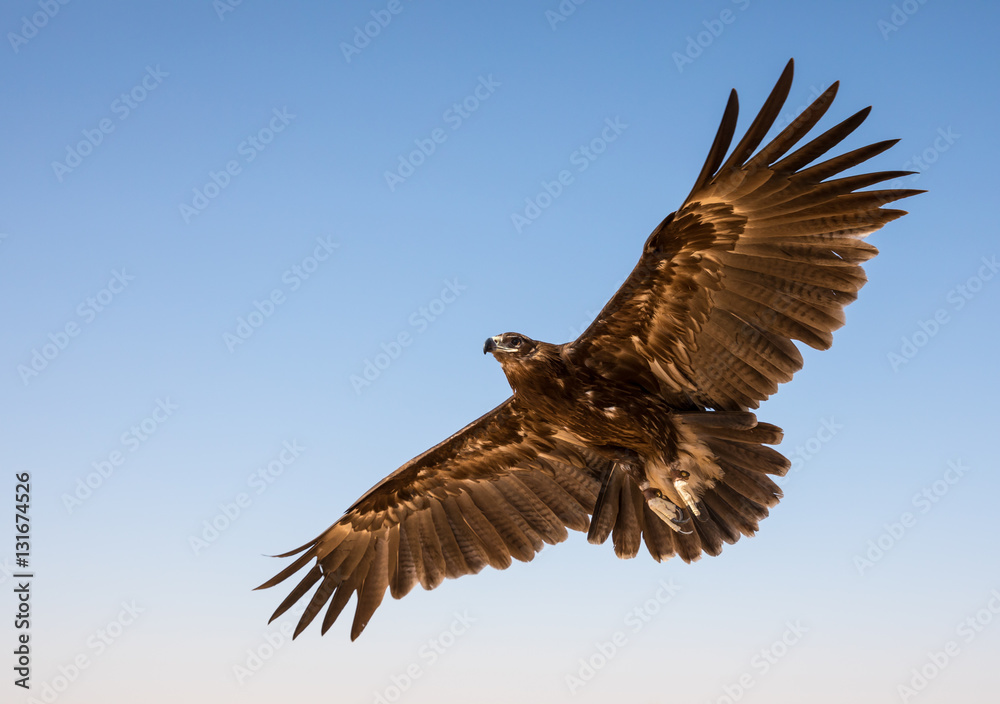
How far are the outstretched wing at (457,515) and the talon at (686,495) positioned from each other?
95cm

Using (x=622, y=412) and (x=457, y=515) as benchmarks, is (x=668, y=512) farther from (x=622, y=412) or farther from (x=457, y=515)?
(x=457, y=515)

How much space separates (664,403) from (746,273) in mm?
1323

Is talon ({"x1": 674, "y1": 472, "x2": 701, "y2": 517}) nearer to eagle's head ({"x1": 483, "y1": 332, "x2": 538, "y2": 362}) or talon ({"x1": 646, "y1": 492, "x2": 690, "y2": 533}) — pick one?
talon ({"x1": 646, "y1": 492, "x2": 690, "y2": 533})

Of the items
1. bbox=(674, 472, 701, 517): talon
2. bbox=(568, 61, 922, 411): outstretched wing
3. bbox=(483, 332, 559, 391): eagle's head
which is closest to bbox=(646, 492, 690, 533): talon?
bbox=(674, 472, 701, 517): talon

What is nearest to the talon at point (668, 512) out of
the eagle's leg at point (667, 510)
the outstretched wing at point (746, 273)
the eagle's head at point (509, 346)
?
the eagle's leg at point (667, 510)

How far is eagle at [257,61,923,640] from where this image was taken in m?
5.56

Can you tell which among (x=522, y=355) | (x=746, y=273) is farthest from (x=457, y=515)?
(x=746, y=273)

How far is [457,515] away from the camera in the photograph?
27.0 ft

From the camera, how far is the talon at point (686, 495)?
673 centimetres

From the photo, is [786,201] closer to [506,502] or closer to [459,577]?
[506,502]

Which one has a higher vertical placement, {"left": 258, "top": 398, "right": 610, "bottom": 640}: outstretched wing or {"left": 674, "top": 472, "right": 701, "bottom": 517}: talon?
{"left": 258, "top": 398, "right": 610, "bottom": 640}: outstretched wing

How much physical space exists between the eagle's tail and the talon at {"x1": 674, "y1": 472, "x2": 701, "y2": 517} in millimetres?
56

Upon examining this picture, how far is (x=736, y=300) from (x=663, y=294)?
1.79 feet

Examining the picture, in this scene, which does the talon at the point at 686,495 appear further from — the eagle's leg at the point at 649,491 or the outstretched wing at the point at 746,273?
the outstretched wing at the point at 746,273
